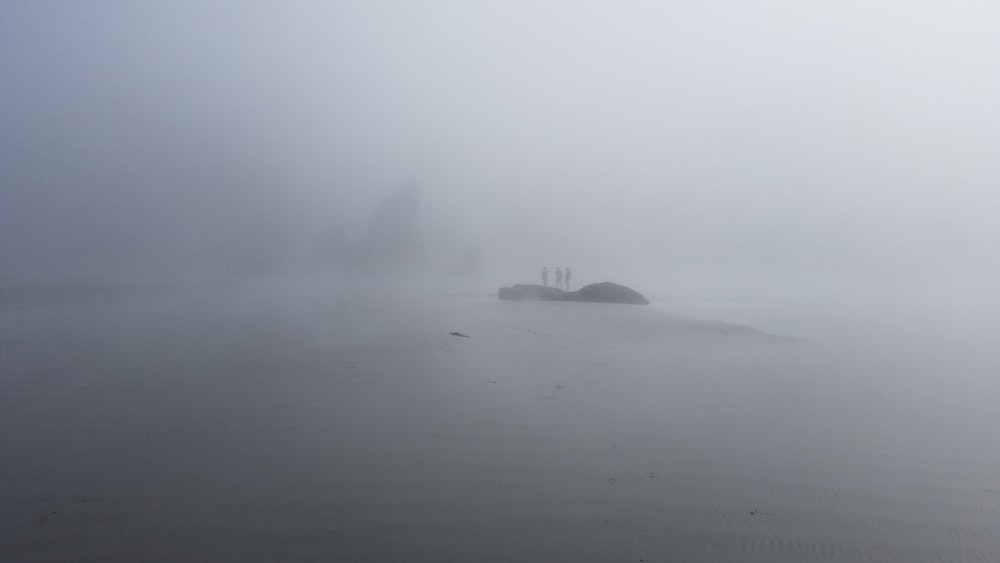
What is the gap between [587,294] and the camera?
31.0 meters

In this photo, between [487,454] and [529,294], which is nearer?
[487,454]

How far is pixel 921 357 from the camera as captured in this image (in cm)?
1396

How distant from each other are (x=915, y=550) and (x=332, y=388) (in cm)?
777

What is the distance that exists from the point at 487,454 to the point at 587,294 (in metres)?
24.8

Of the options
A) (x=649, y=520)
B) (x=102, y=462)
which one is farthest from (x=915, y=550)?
(x=102, y=462)

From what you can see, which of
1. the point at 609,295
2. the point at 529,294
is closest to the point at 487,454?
the point at 609,295

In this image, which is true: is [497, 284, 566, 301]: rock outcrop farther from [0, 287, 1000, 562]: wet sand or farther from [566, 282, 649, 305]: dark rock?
[0, 287, 1000, 562]: wet sand

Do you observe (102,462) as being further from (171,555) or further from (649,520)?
(649,520)

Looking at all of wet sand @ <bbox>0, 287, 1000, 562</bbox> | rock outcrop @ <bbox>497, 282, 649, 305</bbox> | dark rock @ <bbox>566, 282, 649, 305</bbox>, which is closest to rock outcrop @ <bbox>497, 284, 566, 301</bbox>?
rock outcrop @ <bbox>497, 282, 649, 305</bbox>

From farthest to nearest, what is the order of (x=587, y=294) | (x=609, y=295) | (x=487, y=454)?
(x=587, y=294) < (x=609, y=295) < (x=487, y=454)

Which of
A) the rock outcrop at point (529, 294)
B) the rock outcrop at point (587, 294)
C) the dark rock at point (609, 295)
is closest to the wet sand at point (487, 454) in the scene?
the dark rock at point (609, 295)

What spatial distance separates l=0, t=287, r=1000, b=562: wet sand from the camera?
15.2 feet

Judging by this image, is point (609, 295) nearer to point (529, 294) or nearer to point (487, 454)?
point (529, 294)

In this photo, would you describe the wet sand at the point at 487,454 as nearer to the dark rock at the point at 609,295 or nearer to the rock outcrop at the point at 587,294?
the dark rock at the point at 609,295
